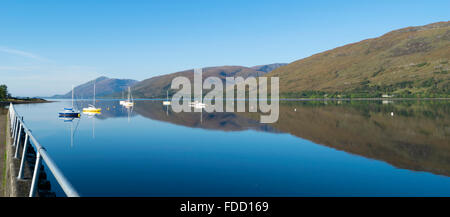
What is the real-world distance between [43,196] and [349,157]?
866 inches

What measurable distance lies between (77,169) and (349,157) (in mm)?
20701

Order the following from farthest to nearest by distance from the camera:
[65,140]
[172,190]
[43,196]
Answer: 1. [65,140]
2. [172,190]
3. [43,196]

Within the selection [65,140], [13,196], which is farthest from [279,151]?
[65,140]

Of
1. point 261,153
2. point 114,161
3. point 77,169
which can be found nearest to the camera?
point 77,169

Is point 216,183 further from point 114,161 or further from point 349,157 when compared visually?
point 349,157

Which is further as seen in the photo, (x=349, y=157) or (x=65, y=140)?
(x=65, y=140)

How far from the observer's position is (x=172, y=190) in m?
15.2

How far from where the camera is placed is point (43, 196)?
9062 mm
